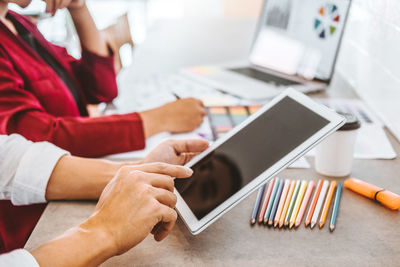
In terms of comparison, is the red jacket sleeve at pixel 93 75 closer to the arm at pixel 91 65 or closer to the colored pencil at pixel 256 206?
the arm at pixel 91 65

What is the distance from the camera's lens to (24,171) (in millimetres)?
709

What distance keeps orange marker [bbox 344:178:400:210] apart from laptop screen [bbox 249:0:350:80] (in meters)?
0.55

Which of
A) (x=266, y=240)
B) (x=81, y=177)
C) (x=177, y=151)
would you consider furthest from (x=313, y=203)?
(x=81, y=177)

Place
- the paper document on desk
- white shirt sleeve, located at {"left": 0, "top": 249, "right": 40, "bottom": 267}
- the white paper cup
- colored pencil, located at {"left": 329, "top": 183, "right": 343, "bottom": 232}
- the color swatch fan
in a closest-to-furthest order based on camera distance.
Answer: white shirt sleeve, located at {"left": 0, "top": 249, "right": 40, "bottom": 267} → colored pencil, located at {"left": 329, "top": 183, "right": 343, "bottom": 232} → the white paper cup → the paper document on desk → the color swatch fan

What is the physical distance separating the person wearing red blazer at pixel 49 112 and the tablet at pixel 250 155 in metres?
0.23

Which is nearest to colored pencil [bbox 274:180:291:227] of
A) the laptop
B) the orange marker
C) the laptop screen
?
the orange marker

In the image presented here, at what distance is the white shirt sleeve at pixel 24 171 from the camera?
0.71 meters

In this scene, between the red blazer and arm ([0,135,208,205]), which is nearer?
arm ([0,135,208,205])

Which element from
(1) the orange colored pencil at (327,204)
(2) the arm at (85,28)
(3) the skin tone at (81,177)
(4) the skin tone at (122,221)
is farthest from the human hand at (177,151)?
(2) the arm at (85,28)

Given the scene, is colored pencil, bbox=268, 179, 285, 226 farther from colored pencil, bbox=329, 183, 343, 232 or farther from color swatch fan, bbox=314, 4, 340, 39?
color swatch fan, bbox=314, 4, 340, 39

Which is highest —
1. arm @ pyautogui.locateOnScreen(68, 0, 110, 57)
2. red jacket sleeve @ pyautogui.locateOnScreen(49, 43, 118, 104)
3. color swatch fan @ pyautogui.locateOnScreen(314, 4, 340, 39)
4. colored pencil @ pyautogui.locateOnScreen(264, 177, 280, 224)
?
color swatch fan @ pyautogui.locateOnScreen(314, 4, 340, 39)

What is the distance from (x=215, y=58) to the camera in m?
1.55

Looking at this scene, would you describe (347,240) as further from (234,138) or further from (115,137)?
(115,137)

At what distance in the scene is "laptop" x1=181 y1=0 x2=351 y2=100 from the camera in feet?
3.96
